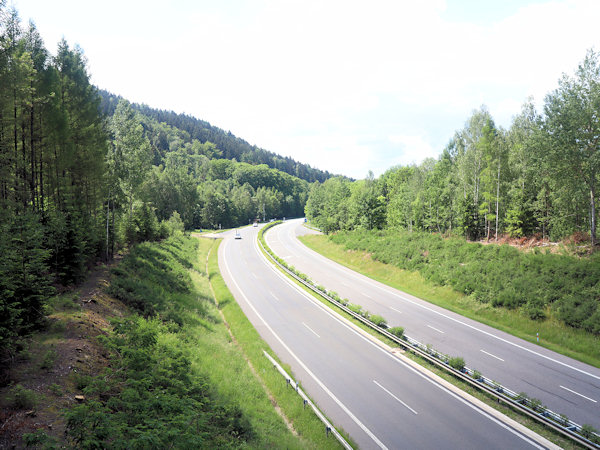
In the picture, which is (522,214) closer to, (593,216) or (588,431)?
(593,216)

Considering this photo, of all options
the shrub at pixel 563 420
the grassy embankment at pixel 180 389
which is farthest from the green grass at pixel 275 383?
the shrub at pixel 563 420

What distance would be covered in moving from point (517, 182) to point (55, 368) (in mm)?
42893

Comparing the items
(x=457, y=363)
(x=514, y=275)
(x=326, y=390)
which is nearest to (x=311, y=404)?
(x=326, y=390)

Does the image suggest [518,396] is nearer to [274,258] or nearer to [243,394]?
[243,394]

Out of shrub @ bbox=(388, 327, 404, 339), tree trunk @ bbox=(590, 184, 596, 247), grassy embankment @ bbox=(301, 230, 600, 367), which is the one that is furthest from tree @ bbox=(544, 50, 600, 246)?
shrub @ bbox=(388, 327, 404, 339)

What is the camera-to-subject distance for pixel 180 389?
11727 millimetres

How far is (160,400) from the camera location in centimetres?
920

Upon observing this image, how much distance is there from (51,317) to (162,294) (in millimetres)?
9998

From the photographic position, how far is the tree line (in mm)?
25766

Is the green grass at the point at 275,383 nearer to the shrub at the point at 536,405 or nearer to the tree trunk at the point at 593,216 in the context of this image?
the shrub at the point at 536,405

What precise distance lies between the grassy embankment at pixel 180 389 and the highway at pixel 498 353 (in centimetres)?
1037

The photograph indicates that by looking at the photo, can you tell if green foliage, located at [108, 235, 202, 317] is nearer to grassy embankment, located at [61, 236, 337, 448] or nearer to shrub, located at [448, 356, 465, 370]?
grassy embankment, located at [61, 236, 337, 448]

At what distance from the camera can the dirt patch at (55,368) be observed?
7.67 m

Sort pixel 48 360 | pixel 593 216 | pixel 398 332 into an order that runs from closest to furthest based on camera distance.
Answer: pixel 48 360, pixel 398 332, pixel 593 216
